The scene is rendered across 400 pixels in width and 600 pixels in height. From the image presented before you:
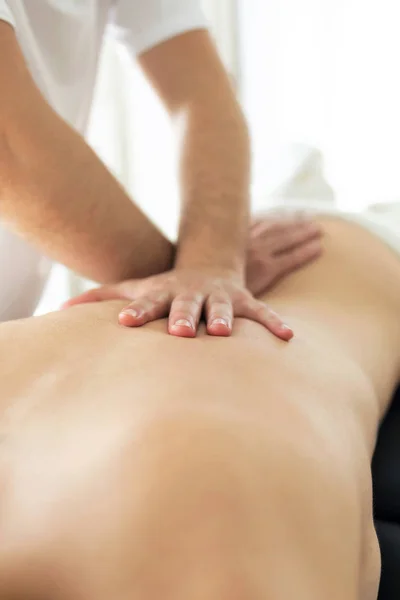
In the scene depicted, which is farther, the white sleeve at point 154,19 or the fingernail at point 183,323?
the white sleeve at point 154,19

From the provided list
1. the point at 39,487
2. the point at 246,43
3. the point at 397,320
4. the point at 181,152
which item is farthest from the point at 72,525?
the point at 246,43

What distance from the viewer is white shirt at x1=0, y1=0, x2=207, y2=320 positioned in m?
1.09

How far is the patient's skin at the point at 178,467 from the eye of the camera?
380 millimetres

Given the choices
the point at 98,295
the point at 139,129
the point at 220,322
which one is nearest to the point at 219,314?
the point at 220,322

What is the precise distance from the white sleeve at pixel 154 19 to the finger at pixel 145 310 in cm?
62

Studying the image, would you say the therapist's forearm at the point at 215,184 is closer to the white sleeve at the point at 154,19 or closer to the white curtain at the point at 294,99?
the white sleeve at the point at 154,19

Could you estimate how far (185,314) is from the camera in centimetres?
71

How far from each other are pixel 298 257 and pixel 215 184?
173 mm

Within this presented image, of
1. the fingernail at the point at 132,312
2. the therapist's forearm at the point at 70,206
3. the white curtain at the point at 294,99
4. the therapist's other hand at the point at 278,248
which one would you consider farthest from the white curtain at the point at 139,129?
the fingernail at the point at 132,312

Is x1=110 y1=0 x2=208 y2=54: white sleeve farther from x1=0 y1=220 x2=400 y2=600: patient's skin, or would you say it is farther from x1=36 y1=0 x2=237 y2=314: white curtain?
x1=36 y1=0 x2=237 y2=314: white curtain

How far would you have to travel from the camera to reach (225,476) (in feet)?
1.38

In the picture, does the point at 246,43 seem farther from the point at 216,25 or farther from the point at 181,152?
the point at 181,152

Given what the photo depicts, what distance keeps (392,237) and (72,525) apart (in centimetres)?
89

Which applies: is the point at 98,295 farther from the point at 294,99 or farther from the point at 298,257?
the point at 294,99
